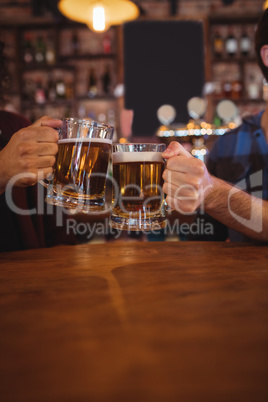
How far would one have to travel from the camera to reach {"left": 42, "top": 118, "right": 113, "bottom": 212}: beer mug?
0.93 meters

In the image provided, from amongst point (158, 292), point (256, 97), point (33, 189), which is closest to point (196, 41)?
point (256, 97)

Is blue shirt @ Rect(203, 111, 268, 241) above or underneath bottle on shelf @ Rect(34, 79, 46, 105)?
underneath

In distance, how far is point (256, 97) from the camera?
4855 mm

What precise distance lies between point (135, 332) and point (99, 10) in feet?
8.27

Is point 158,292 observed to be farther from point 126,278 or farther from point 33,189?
point 33,189

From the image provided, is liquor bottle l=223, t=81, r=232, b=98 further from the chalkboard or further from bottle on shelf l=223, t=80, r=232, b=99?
the chalkboard

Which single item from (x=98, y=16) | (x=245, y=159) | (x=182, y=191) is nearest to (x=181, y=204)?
(x=182, y=191)

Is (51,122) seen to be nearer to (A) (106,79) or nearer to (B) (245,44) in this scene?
(A) (106,79)

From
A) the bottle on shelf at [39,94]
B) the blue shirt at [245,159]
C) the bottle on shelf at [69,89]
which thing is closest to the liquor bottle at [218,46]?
the bottle on shelf at [69,89]

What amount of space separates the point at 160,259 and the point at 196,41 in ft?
15.3

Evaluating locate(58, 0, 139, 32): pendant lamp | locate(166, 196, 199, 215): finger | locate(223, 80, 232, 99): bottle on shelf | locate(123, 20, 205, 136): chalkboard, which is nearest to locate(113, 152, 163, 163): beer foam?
locate(166, 196, 199, 215): finger

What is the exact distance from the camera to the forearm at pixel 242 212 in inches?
43.6

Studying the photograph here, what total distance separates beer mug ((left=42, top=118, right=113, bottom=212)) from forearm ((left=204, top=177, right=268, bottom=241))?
0.37 metres

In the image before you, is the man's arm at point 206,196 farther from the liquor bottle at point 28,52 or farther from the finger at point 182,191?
the liquor bottle at point 28,52
